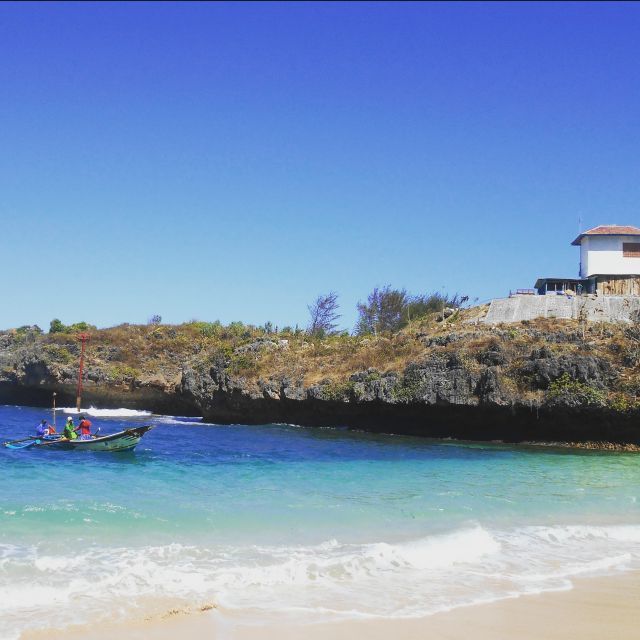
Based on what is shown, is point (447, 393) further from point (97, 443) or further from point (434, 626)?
point (434, 626)

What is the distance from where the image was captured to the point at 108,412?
54500mm

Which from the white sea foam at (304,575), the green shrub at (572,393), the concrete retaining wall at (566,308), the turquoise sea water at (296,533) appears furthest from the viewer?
the concrete retaining wall at (566,308)

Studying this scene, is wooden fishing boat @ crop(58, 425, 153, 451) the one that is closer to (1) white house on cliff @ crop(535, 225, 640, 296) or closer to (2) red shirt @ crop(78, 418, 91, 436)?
(2) red shirt @ crop(78, 418, 91, 436)

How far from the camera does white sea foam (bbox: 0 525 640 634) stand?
10531 millimetres

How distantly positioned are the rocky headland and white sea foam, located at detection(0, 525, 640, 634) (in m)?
18.7

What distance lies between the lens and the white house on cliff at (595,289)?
4009 cm

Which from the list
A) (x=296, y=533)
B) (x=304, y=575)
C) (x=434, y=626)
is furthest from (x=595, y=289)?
(x=434, y=626)

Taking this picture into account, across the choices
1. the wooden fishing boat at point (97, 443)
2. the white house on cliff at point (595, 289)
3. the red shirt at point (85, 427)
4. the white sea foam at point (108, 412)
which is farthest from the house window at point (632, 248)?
the white sea foam at point (108, 412)

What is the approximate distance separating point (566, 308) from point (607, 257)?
8455 mm

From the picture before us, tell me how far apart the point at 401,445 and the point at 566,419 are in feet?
27.1

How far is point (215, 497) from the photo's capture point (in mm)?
18016

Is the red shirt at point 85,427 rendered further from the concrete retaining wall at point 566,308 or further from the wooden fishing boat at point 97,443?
the concrete retaining wall at point 566,308

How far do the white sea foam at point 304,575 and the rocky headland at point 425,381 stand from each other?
18.7m

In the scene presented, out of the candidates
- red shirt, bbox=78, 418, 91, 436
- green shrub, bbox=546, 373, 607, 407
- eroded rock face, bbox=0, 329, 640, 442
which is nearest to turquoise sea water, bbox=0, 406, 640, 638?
red shirt, bbox=78, 418, 91, 436
